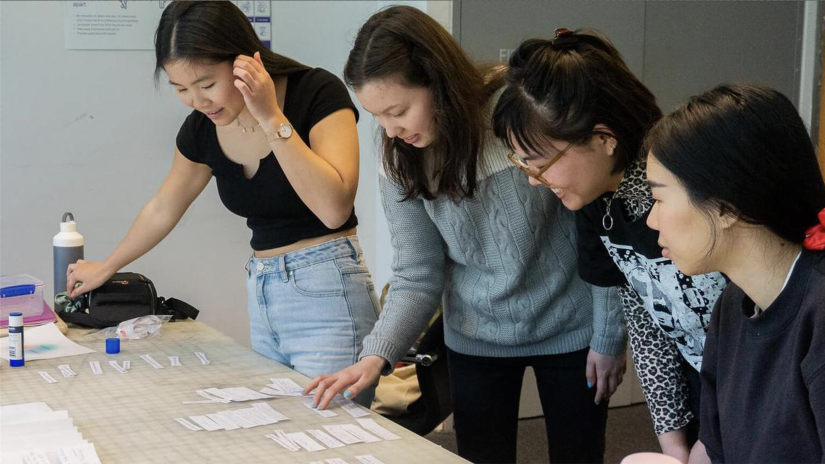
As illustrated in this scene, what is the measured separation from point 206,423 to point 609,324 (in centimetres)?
76

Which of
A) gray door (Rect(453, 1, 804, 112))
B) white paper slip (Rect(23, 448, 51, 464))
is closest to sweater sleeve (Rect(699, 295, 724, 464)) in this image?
white paper slip (Rect(23, 448, 51, 464))

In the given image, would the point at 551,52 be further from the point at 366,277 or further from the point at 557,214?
the point at 366,277

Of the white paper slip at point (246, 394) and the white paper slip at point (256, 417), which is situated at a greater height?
the white paper slip at point (256, 417)

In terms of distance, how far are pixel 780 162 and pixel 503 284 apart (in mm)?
696

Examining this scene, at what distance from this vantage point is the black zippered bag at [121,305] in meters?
2.01

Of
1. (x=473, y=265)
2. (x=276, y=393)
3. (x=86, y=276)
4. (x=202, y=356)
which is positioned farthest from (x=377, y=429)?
(x=86, y=276)

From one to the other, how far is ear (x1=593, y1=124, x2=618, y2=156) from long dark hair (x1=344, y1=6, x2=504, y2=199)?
0.83 feet

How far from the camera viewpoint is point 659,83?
3.34 m

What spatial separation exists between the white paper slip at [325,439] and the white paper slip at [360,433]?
0.12ft

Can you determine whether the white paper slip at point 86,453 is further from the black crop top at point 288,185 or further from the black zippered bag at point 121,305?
the black zippered bag at point 121,305

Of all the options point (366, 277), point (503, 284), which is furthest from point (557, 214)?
point (366, 277)

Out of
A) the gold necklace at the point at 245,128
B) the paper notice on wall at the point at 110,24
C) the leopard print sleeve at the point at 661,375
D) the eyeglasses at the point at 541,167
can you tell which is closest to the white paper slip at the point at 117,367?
the gold necklace at the point at 245,128

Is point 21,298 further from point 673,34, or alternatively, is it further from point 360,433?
point 673,34

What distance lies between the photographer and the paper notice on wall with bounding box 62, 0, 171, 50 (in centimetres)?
300
